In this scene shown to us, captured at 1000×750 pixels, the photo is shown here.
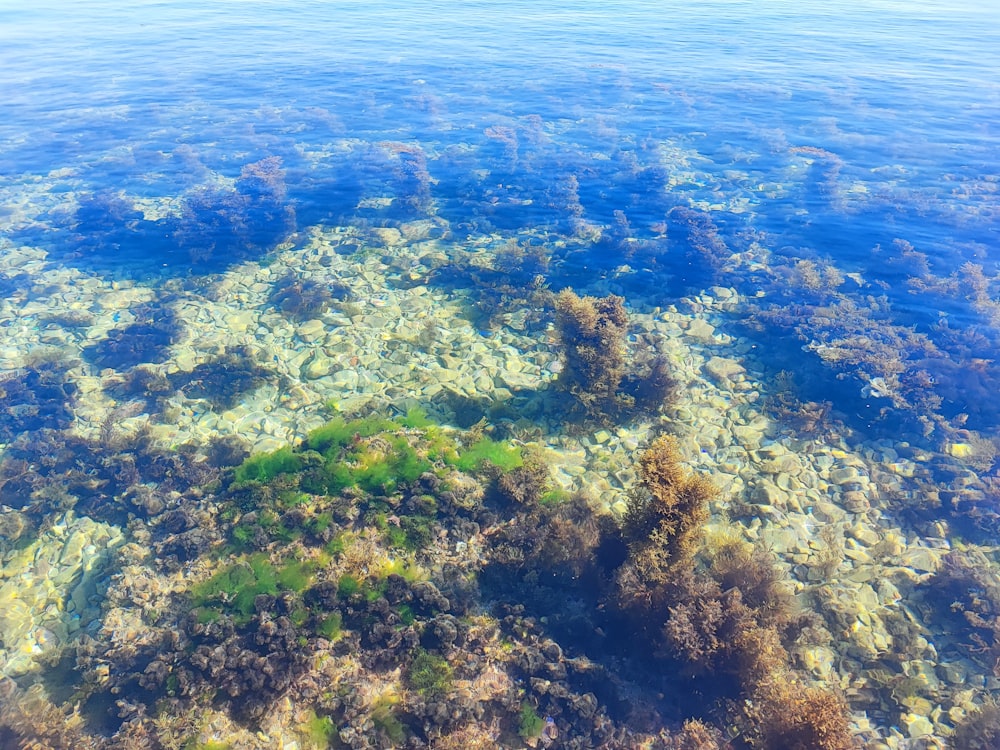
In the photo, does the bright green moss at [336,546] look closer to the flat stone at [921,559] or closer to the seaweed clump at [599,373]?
the seaweed clump at [599,373]

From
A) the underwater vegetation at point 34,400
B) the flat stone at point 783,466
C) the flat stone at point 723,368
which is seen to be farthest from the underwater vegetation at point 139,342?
the flat stone at point 783,466

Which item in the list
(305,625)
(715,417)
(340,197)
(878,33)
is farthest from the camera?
(878,33)

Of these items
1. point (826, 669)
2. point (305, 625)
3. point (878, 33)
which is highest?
point (878, 33)

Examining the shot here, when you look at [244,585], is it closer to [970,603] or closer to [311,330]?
[311,330]

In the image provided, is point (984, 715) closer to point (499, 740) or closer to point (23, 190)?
point (499, 740)

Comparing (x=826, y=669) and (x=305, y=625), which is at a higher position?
(x=305, y=625)

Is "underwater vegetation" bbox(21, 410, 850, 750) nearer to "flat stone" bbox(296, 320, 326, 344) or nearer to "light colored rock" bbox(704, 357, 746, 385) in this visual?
"flat stone" bbox(296, 320, 326, 344)

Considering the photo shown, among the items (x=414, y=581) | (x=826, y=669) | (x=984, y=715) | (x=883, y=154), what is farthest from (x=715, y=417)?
(x=883, y=154)
